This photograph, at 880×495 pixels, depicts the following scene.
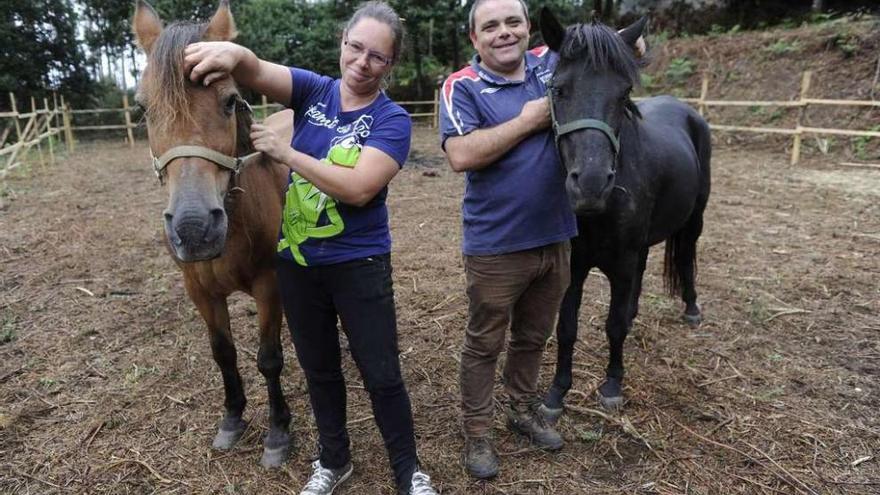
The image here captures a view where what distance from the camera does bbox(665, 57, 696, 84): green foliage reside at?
14.8 m

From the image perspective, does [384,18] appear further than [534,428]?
No

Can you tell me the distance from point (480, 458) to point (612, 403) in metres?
0.90

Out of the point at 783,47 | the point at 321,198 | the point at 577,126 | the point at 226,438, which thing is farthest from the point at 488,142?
the point at 783,47

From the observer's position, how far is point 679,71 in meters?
14.8

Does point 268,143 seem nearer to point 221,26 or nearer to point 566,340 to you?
point 221,26

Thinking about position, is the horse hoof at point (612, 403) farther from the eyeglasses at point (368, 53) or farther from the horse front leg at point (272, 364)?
the eyeglasses at point (368, 53)

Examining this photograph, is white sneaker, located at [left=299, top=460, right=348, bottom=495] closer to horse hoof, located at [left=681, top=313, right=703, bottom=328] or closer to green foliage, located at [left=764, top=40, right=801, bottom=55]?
horse hoof, located at [left=681, top=313, right=703, bottom=328]

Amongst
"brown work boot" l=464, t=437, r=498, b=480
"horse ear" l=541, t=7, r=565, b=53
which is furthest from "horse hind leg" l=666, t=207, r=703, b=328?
"horse ear" l=541, t=7, r=565, b=53

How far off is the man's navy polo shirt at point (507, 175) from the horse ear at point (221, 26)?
32.5 inches

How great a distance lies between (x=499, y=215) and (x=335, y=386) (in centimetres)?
96

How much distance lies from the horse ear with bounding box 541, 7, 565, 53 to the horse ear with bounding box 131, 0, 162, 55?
1.49 meters

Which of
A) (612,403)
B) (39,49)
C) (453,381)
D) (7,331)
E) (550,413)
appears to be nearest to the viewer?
(550,413)

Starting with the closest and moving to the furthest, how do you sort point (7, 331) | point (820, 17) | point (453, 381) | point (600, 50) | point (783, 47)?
point (600, 50) < point (453, 381) < point (7, 331) < point (783, 47) < point (820, 17)

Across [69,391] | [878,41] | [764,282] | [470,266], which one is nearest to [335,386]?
[470,266]
